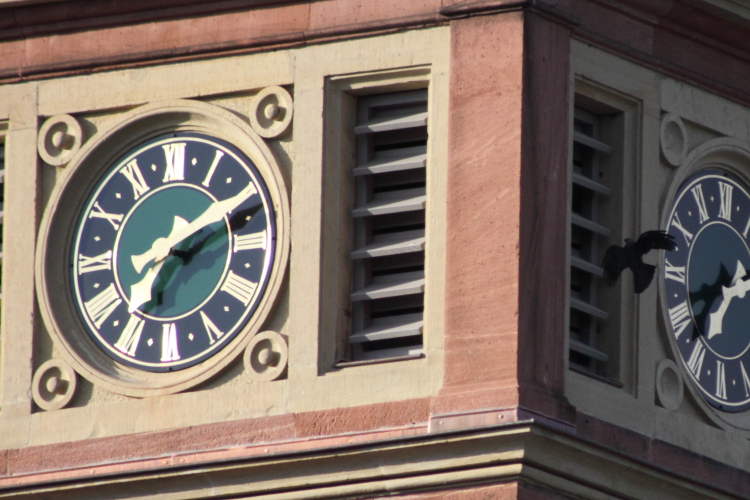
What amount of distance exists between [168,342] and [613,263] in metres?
A: 3.39

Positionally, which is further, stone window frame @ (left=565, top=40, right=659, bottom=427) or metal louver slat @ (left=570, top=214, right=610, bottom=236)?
metal louver slat @ (left=570, top=214, right=610, bottom=236)

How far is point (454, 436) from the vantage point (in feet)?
97.7

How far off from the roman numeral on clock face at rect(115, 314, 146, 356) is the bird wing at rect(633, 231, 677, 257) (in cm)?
379

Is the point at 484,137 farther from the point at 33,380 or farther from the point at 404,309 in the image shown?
the point at 33,380

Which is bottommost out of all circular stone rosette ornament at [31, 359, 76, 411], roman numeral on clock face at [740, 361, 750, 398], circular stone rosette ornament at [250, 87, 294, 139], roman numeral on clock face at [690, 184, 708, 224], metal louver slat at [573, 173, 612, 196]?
circular stone rosette ornament at [31, 359, 76, 411]

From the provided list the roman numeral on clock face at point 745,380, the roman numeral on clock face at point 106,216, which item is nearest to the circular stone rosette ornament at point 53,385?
the roman numeral on clock face at point 106,216

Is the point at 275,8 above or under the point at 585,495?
above

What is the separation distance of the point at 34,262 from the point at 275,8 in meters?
2.70

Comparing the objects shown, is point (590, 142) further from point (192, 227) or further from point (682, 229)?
point (192, 227)

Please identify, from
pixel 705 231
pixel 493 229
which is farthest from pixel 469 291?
pixel 705 231

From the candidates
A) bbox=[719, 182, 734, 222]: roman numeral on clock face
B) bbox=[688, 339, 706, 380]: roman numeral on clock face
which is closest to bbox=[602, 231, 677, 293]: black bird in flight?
bbox=[688, 339, 706, 380]: roman numeral on clock face

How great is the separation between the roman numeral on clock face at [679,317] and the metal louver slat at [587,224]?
2.80 ft

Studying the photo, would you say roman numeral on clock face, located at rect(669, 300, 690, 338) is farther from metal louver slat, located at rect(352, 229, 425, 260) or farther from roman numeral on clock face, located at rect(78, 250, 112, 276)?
roman numeral on clock face, located at rect(78, 250, 112, 276)

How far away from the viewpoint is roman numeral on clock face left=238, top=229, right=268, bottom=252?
103ft
